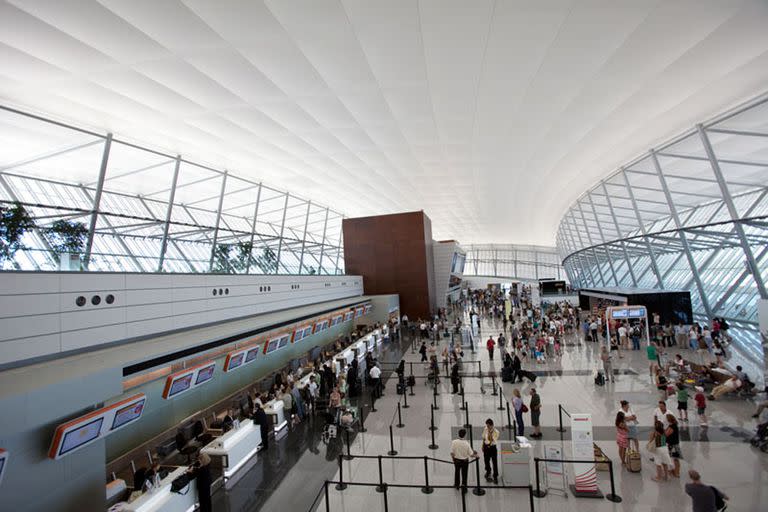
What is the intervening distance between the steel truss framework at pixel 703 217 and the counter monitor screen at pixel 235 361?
16.6 metres

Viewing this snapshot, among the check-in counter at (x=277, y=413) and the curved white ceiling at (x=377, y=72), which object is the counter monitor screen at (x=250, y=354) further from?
the curved white ceiling at (x=377, y=72)

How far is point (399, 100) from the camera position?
11195 millimetres

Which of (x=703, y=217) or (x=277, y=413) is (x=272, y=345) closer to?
(x=277, y=413)

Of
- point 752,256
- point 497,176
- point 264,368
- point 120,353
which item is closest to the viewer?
point 120,353

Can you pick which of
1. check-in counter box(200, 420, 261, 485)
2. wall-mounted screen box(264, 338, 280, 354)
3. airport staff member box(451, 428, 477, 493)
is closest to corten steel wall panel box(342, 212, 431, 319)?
wall-mounted screen box(264, 338, 280, 354)

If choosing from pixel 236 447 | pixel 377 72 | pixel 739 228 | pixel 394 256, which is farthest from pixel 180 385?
pixel 394 256

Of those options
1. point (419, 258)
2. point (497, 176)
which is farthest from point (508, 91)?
point (419, 258)

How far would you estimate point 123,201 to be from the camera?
45.3ft

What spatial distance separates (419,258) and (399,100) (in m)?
16.5

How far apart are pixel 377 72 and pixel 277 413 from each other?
365 inches

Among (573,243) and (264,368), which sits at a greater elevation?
(573,243)

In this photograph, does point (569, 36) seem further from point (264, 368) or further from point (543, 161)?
point (264, 368)

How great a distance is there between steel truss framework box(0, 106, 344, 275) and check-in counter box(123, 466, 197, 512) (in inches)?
161

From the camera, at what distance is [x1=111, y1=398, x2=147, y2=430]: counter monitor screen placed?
5.52 metres
